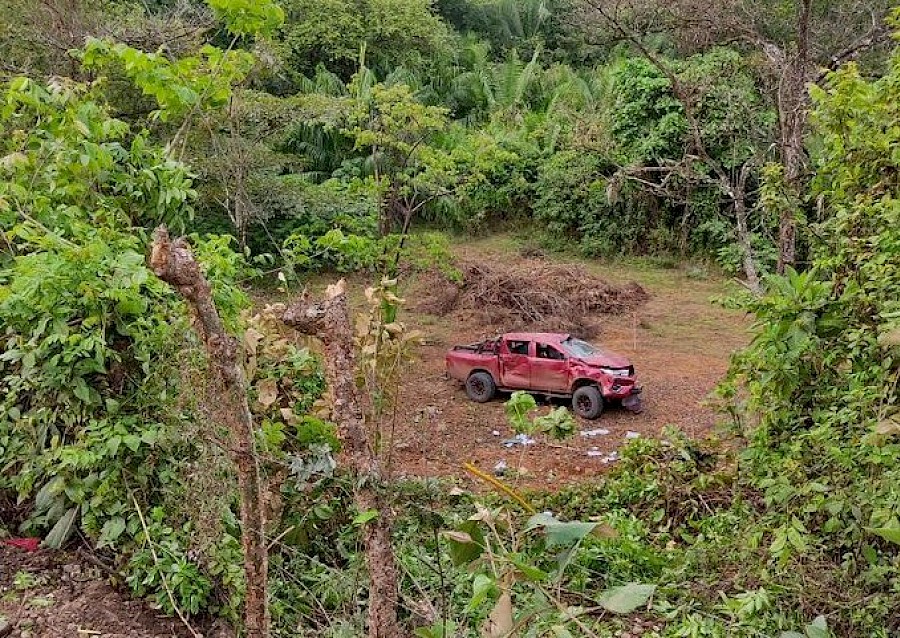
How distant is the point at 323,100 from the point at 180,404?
32.6ft

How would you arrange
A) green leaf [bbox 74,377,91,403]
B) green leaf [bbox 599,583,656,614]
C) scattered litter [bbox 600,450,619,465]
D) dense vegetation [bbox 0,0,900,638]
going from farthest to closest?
scattered litter [bbox 600,450,619,465] < green leaf [bbox 74,377,91,403] < dense vegetation [bbox 0,0,900,638] < green leaf [bbox 599,583,656,614]

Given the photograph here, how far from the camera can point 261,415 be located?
5133 mm

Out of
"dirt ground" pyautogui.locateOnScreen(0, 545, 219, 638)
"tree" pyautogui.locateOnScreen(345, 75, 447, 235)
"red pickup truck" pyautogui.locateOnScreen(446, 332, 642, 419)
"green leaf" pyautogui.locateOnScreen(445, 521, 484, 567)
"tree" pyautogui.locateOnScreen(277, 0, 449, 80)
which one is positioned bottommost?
"red pickup truck" pyautogui.locateOnScreen(446, 332, 642, 419)

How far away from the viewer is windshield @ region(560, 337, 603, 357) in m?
9.84

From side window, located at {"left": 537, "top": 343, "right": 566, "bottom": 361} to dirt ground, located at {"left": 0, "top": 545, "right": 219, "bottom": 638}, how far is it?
270 inches

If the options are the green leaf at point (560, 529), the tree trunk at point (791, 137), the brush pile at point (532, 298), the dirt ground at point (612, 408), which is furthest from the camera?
the brush pile at point (532, 298)

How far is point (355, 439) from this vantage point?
2.64 metres

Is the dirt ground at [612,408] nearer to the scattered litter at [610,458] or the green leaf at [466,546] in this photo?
the scattered litter at [610,458]

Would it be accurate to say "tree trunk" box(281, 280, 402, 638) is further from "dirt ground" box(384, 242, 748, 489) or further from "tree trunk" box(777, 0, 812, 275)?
"tree trunk" box(777, 0, 812, 275)

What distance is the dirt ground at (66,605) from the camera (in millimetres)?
3248

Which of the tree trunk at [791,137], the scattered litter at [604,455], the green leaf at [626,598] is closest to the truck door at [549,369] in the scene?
the scattered litter at [604,455]

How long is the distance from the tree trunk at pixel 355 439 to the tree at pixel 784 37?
3.78 meters

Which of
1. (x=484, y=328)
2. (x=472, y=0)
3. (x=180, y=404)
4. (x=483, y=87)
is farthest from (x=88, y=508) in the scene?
(x=472, y=0)

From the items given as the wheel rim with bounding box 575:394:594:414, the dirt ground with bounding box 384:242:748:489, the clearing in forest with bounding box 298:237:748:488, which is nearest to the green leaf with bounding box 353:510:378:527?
the dirt ground with bounding box 384:242:748:489
